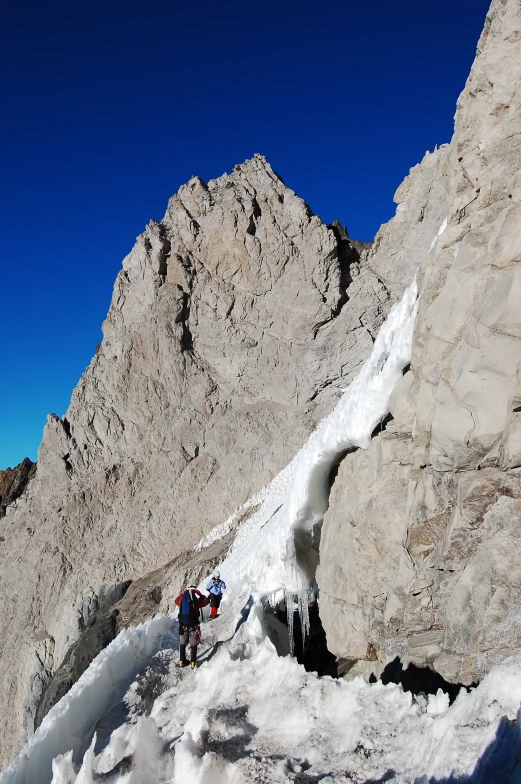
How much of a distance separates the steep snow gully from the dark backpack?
83 cm

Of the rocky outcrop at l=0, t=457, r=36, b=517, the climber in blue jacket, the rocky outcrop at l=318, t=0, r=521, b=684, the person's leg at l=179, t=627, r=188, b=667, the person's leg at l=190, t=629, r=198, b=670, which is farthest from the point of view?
the rocky outcrop at l=0, t=457, r=36, b=517

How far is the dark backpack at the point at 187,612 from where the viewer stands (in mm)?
8945

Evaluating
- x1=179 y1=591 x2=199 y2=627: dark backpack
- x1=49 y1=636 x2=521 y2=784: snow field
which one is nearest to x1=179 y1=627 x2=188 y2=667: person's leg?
x1=179 y1=591 x2=199 y2=627: dark backpack

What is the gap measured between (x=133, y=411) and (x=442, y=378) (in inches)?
965

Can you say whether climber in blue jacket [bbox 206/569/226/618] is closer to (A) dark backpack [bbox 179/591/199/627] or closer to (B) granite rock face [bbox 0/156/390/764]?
(A) dark backpack [bbox 179/591/199/627]

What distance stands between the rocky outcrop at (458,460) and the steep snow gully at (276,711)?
1.28 meters

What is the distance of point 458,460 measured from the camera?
7828 millimetres

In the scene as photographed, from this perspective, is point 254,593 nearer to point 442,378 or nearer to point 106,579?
point 442,378

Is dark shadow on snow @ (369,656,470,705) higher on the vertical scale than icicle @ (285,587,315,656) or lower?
lower

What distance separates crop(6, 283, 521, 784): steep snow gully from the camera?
14.9 feet

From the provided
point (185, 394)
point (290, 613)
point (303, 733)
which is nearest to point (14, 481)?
point (185, 394)

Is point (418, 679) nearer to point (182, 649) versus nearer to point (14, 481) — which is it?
point (182, 649)

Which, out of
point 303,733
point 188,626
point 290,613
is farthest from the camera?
point 290,613

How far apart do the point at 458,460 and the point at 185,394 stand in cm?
2344
